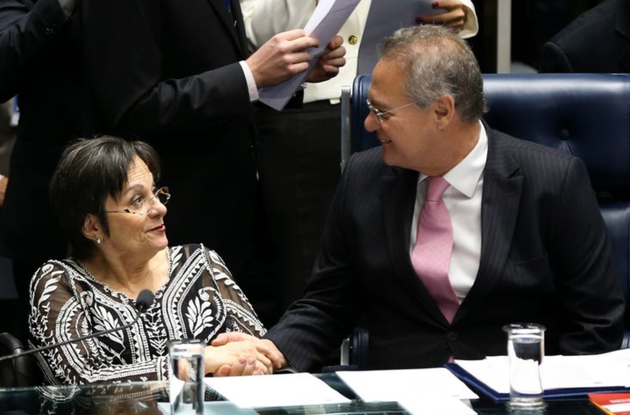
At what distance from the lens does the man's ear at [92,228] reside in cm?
334

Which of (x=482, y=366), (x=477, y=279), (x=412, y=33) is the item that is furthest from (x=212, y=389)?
(x=412, y=33)

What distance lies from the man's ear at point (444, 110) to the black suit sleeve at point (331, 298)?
306mm

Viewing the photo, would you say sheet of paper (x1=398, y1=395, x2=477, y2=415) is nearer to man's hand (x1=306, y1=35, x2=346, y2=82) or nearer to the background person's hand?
man's hand (x1=306, y1=35, x2=346, y2=82)

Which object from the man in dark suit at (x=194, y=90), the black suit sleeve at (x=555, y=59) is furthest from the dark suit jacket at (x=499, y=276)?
the black suit sleeve at (x=555, y=59)

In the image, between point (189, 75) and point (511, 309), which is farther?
point (189, 75)

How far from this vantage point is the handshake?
3061mm

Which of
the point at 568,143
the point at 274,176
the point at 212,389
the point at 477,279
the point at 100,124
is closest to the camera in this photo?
the point at 212,389

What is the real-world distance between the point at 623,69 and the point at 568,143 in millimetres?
687

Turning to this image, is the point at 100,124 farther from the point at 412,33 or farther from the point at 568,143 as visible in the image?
the point at 568,143

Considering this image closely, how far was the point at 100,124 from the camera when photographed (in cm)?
385

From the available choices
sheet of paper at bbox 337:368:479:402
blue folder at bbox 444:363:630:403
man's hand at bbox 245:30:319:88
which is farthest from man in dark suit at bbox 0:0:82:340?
blue folder at bbox 444:363:630:403

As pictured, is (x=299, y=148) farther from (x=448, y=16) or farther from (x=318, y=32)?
(x=448, y=16)

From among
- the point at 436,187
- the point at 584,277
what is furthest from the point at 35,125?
the point at 584,277

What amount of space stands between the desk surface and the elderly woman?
1.38 ft
